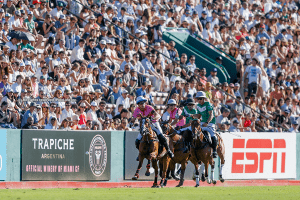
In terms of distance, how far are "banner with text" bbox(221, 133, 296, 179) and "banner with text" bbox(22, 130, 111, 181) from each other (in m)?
4.62

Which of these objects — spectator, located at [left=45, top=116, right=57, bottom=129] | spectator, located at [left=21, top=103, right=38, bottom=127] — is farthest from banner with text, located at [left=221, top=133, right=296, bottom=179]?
spectator, located at [left=21, top=103, right=38, bottom=127]

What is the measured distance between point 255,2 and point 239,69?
25.5 ft

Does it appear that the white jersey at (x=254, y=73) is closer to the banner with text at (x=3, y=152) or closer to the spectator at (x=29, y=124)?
the spectator at (x=29, y=124)

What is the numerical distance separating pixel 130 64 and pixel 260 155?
18.9 ft

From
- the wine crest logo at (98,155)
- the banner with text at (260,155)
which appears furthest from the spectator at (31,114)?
the banner with text at (260,155)

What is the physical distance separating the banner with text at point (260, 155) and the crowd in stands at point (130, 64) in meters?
1.05

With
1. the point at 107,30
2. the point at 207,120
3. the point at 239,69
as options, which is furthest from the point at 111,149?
the point at 239,69

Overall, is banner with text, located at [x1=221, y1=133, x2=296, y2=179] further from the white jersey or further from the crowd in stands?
the white jersey

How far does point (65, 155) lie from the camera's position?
17.6 metres

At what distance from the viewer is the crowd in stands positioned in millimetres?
18875

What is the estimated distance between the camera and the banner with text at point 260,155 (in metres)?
20.8

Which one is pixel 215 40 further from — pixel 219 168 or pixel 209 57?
pixel 219 168

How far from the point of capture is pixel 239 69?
26875mm

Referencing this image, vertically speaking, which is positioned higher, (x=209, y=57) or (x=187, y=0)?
(x=187, y=0)
